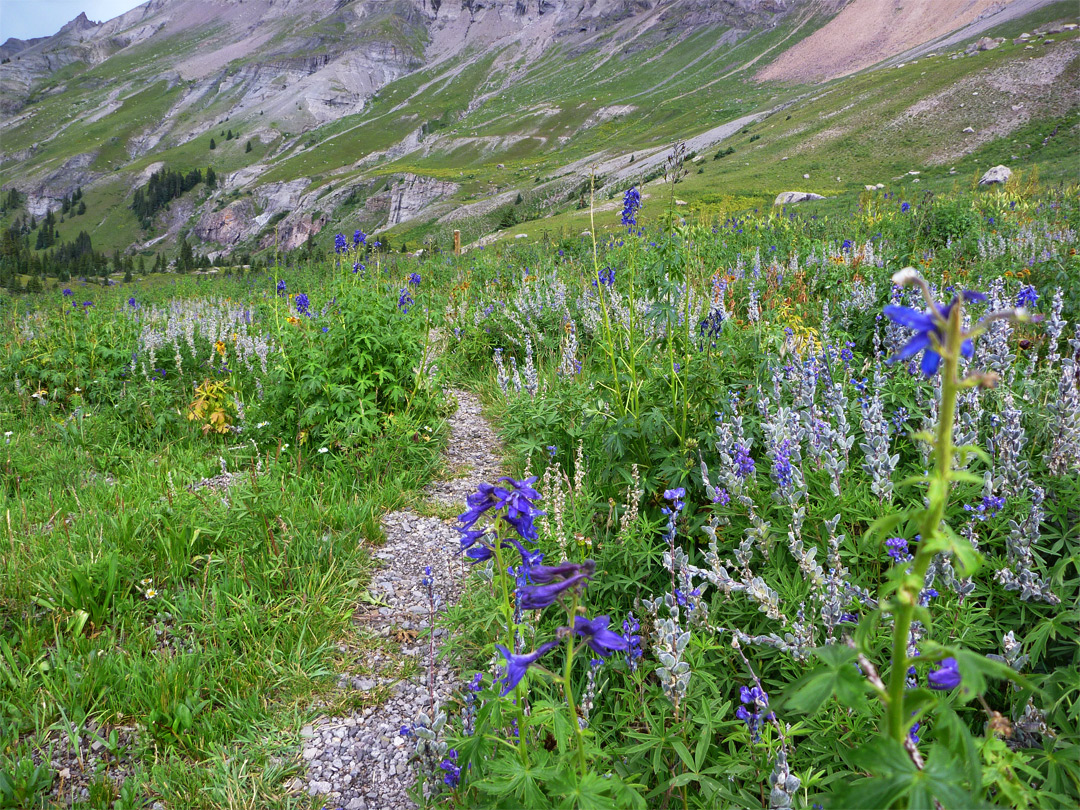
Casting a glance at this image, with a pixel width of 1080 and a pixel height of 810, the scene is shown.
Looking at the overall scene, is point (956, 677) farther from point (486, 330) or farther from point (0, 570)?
point (486, 330)

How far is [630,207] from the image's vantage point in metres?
4.12

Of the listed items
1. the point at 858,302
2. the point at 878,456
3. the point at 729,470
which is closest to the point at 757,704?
the point at 729,470

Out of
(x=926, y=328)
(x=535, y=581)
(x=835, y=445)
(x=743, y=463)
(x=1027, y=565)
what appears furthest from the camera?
(x=835, y=445)

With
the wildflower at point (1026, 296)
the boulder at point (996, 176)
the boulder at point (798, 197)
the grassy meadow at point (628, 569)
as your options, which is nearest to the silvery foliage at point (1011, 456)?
the grassy meadow at point (628, 569)

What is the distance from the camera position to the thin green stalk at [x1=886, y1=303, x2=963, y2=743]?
0.81 meters

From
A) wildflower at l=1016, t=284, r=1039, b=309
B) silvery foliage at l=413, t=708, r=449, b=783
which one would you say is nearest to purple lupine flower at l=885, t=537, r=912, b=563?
silvery foliage at l=413, t=708, r=449, b=783

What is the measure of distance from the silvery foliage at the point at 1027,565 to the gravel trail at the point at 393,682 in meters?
2.42

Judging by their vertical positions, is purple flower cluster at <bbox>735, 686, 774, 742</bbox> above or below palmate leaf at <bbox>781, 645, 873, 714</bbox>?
below

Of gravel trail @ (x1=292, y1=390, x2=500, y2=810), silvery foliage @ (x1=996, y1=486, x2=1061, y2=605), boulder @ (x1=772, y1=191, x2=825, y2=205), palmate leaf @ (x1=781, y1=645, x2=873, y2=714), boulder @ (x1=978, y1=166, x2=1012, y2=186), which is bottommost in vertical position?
boulder @ (x1=978, y1=166, x2=1012, y2=186)

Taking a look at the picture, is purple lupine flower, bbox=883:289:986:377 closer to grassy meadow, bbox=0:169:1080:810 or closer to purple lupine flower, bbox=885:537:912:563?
grassy meadow, bbox=0:169:1080:810

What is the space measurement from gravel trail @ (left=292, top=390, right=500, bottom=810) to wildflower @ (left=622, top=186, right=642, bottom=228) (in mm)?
2599

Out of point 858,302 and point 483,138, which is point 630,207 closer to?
point 858,302

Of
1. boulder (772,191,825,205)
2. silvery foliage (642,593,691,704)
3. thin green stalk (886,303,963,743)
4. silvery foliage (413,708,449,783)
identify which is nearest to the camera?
thin green stalk (886,303,963,743)

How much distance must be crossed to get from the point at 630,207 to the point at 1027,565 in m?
3.08
